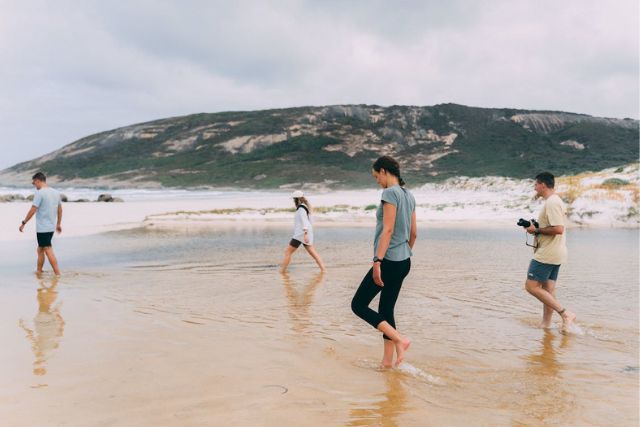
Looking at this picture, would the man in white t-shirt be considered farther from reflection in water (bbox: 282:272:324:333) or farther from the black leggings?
the black leggings

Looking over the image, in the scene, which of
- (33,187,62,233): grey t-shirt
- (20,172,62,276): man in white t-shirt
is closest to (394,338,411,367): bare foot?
(20,172,62,276): man in white t-shirt

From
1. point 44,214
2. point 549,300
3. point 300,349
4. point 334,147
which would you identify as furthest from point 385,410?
point 334,147

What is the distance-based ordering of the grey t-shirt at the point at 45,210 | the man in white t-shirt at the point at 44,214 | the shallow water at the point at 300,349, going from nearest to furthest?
the shallow water at the point at 300,349, the man in white t-shirt at the point at 44,214, the grey t-shirt at the point at 45,210

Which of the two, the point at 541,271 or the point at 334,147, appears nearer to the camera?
the point at 541,271

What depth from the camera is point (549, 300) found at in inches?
267

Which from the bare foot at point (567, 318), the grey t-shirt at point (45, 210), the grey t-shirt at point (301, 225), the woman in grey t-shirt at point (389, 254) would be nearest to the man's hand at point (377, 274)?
the woman in grey t-shirt at point (389, 254)

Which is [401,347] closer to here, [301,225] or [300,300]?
[300,300]

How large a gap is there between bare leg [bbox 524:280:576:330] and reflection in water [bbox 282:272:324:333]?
2812 mm

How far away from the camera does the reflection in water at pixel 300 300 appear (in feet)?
22.9

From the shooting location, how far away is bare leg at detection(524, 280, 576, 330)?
21.9 ft

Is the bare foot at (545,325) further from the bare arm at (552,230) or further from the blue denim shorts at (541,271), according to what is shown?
the bare arm at (552,230)

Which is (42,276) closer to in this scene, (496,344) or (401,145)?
(496,344)

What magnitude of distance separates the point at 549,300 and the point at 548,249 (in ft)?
2.03

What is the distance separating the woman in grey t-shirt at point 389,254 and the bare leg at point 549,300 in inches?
96.6
